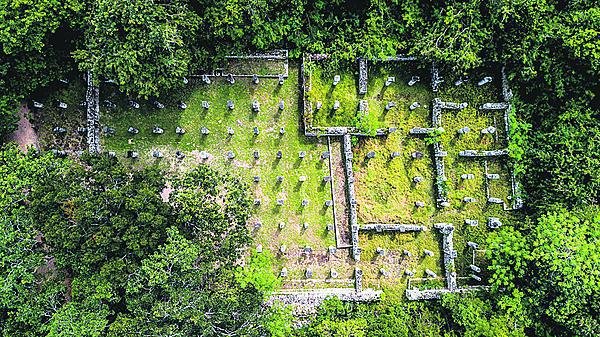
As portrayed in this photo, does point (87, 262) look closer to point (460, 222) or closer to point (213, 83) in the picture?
point (213, 83)

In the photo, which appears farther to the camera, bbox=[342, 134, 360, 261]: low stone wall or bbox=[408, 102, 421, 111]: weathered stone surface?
bbox=[408, 102, 421, 111]: weathered stone surface

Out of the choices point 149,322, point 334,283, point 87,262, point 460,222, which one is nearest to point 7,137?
point 87,262

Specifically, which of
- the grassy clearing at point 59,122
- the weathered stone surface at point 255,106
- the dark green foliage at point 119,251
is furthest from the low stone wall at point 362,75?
the grassy clearing at point 59,122

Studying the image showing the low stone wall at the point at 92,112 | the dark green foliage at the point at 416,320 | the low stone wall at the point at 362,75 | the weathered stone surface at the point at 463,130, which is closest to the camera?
the dark green foliage at the point at 416,320

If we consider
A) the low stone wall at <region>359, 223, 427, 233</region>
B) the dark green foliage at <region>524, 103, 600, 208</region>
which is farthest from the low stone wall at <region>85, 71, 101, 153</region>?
the dark green foliage at <region>524, 103, 600, 208</region>

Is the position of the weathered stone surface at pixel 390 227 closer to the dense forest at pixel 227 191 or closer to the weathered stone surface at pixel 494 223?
the weathered stone surface at pixel 494 223

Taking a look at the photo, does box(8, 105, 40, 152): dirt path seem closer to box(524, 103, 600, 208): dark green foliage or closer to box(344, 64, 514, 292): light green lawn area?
box(344, 64, 514, 292): light green lawn area
